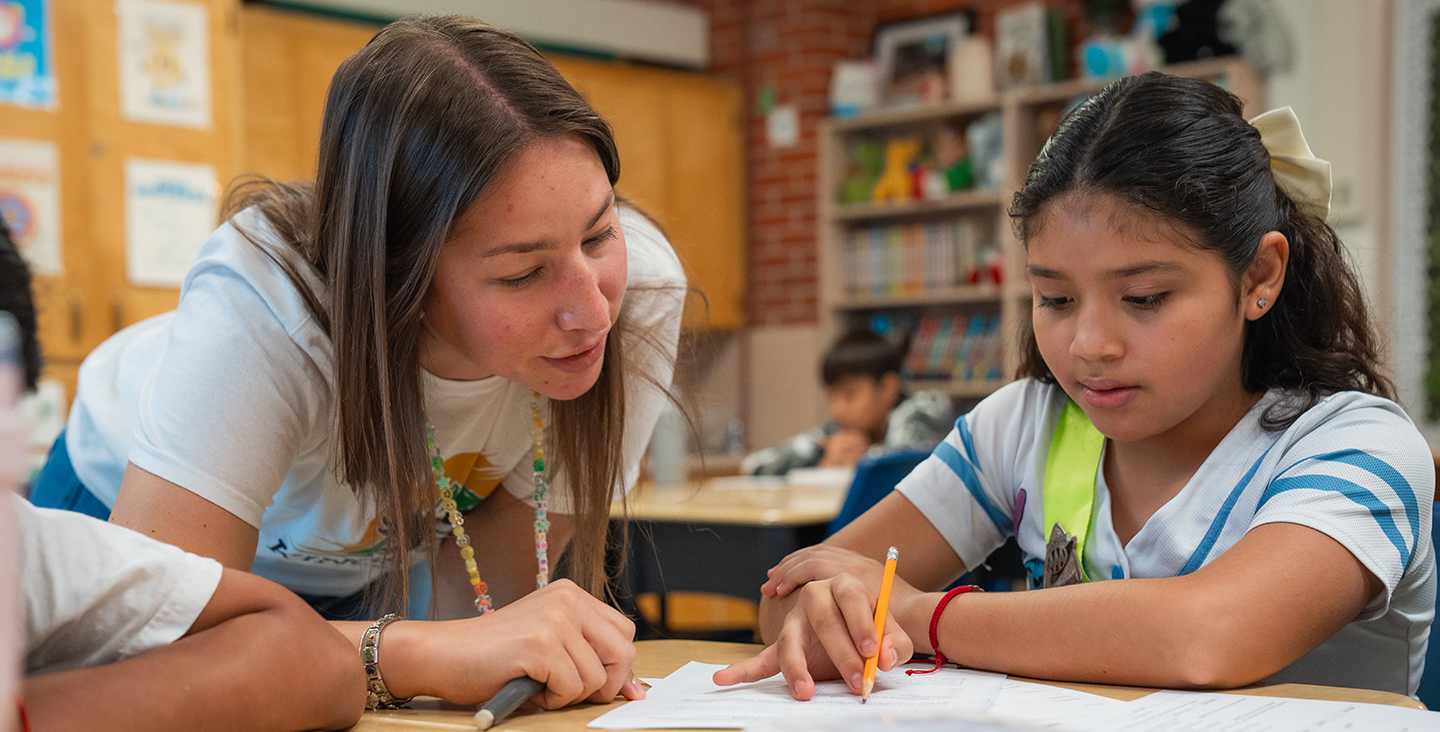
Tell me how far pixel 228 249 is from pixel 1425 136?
438 centimetres

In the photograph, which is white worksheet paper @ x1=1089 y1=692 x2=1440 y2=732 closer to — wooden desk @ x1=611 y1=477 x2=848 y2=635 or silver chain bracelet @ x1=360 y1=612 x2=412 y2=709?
silver chain bracelet @ x1=360 y1=612 x2=412 y2=709

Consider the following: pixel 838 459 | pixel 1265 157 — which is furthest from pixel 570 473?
pixel 838 459

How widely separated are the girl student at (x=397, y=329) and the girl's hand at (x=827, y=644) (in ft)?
0.37

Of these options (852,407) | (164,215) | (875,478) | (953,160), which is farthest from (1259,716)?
(953,160)

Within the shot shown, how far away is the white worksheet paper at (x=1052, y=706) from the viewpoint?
2.60 feet

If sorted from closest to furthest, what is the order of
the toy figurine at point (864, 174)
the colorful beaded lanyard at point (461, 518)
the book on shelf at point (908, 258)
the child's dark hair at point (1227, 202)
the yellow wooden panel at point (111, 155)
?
the child's dark hair at point (1227, 202), the colorful beaded lanyard at point (461, 518), the yellow wooden panel at point (111, 155), the book on shelf at point (908, 258), the toy figurine at point (864, 174)

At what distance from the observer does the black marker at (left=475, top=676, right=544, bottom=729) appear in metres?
0.81

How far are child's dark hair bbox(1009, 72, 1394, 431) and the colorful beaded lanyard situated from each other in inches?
20.6

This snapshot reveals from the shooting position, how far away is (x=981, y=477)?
129cm

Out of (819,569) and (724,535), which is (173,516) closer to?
(819,569)

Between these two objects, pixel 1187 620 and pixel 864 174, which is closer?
pixel 1187 620

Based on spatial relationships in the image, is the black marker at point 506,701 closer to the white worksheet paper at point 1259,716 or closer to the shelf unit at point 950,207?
the white worksheet paper at point 1259,716

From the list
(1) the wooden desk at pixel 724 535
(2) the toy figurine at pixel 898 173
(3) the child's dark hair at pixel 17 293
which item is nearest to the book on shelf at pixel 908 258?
(2) the toy figurine at pixel 898 173

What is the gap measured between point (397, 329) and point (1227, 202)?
736 mm
